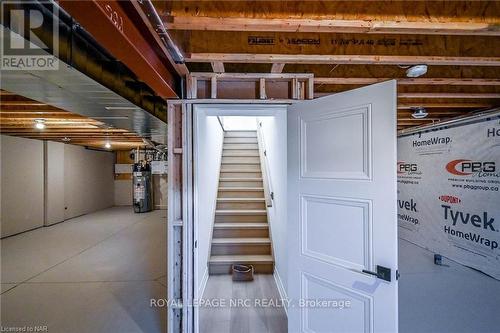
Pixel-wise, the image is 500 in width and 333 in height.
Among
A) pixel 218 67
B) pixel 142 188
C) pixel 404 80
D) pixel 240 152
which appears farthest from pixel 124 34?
pixel 142 188

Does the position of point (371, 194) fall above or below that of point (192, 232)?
above

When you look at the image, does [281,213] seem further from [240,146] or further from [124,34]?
[240,146]

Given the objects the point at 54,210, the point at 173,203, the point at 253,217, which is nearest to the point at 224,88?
the point at 173,203

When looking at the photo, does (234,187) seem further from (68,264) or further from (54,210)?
(54,210)

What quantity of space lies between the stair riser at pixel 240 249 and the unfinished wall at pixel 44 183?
5298 mm

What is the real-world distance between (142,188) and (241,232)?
230 inches

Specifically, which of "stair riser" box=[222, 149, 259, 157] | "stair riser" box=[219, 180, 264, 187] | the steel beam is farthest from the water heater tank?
the steel beam

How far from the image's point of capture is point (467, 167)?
12.1 ft

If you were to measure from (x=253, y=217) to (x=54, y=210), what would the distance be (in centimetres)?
621

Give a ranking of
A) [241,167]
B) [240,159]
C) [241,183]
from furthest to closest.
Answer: [240,159], [241,167], [241,183]

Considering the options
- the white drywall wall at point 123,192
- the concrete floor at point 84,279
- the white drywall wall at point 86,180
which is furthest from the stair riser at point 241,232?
the white drywall wall at point 123,192

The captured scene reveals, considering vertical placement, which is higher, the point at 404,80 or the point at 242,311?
the point at 404,80

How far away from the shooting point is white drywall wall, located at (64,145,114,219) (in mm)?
7148

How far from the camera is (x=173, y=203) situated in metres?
2.03
